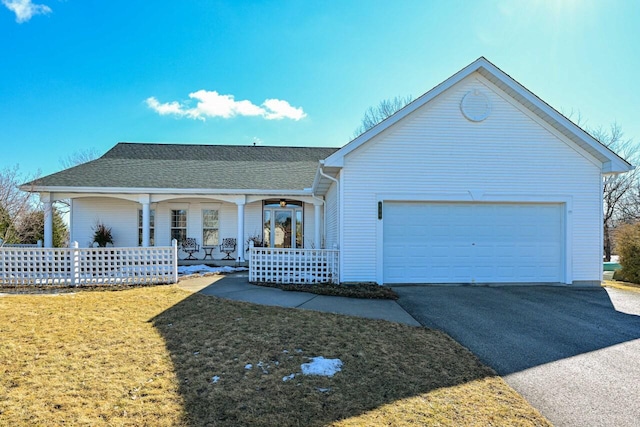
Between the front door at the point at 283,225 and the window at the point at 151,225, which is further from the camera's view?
the front door at the point at 283,225

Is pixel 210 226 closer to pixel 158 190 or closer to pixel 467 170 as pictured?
pixel 158 190

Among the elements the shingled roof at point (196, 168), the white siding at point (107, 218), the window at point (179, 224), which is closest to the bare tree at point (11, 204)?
the white siding at point (107, 218)

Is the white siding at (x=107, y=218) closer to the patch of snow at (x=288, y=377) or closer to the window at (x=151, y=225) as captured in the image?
the window at (x=151, y=225)

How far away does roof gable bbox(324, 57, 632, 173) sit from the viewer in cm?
919

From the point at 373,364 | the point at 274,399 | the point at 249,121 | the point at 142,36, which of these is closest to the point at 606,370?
the point at 373,364

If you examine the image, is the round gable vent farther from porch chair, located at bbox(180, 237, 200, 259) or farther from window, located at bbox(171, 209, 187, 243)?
window, located at bbox(171, 209, 187, 243)

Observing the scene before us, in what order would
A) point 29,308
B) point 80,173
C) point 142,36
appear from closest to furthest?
point 29,308
point 142,36
point 80,173

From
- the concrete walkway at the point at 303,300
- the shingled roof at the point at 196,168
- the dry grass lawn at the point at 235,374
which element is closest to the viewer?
the dry grass lawn at the point at 235,374

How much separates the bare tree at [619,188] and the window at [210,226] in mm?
30937

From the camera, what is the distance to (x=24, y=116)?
20.3 meters

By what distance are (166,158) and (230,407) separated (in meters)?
16.4

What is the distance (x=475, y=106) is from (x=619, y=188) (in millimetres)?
29807

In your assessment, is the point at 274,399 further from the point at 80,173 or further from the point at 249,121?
the point at 249,121

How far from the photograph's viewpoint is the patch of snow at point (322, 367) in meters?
3.81
